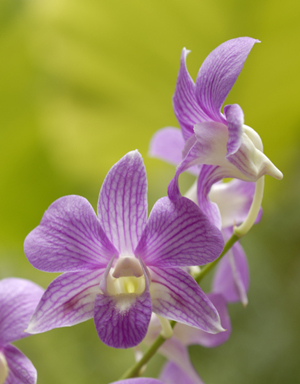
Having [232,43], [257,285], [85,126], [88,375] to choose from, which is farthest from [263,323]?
[232,43]

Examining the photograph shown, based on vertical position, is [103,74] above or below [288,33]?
below

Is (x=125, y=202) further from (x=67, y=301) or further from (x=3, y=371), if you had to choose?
(x=3, y=371)

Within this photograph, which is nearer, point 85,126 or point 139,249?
point 139,249

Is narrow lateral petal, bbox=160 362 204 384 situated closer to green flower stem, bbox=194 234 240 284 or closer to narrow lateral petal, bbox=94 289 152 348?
green flower stem, bbox=194 234 240 284

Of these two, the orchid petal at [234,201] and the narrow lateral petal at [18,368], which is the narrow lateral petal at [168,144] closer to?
the orchid petal at [234,201]

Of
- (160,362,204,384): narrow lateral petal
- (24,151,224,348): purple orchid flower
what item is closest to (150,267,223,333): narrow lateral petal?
(24,151,224,348): purple orchid flower

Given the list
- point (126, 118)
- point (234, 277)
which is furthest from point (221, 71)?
point (126, 118)

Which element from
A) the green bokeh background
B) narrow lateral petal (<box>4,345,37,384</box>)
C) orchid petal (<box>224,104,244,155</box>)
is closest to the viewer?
orchid petal (<box>224,104,244,155</box>)

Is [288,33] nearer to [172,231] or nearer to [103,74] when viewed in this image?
[103,74]
